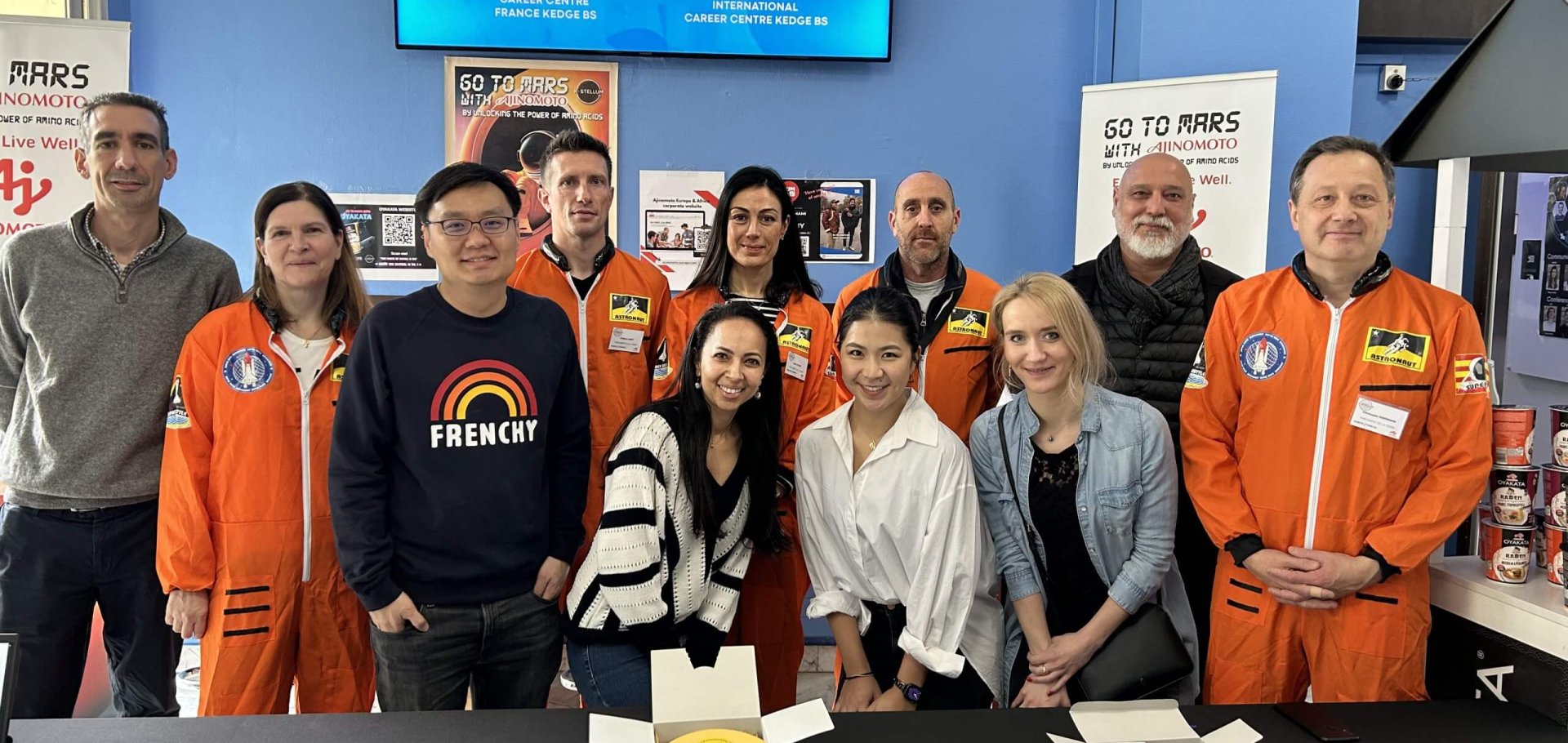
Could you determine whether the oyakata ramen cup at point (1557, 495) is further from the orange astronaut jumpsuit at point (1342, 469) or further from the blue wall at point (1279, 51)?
the blue wall at point (1279, 51)

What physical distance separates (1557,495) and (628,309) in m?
2.17

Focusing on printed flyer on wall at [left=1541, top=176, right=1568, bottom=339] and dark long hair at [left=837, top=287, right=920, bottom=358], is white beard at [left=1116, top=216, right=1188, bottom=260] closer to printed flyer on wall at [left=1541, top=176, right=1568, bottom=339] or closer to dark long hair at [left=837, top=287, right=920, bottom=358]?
dark long hair at [left=837, top=287, right=920, bottom=358]

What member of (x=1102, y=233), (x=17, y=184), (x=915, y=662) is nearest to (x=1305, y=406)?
(x=915, y=662)

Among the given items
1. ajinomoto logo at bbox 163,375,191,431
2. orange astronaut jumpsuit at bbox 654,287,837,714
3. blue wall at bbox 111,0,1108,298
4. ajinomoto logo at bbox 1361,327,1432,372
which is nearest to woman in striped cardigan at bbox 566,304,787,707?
orange astronaut jumpsuit at bbox 654,287,837,714

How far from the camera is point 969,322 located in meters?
2.78

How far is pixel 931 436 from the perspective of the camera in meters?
2.14

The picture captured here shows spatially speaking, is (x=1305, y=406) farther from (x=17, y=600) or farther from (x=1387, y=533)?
(x=17, y=600)

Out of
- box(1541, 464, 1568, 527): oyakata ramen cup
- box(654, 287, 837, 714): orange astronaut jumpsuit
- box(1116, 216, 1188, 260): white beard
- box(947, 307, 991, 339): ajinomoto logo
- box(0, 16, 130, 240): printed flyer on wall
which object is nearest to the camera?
box(1541, 464, 1568, 527): oyakata ramen cup

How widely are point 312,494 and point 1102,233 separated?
3041 millimetres

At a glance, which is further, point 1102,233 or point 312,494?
point 1102,233

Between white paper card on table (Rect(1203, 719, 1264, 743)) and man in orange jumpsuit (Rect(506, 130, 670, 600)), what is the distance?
1.69 metres

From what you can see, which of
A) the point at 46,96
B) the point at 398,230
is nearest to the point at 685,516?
the point at 398,230

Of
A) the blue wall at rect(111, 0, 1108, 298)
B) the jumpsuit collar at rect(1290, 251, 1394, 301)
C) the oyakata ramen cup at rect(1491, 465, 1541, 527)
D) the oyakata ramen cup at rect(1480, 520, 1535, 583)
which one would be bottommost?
the oyakata ramen cup at rect(1480, 520, 1535, 583)

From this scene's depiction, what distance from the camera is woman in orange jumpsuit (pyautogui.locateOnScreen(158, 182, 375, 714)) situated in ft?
6.88
